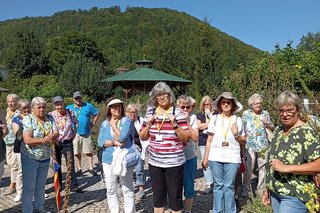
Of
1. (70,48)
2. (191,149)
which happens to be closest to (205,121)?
(191,149)

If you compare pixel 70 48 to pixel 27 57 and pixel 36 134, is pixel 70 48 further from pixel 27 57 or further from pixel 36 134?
pixel 36 134

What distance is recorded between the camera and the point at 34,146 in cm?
463

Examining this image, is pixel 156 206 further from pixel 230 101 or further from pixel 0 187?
pixel 0 187

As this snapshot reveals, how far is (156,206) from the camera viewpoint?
3.97 metres

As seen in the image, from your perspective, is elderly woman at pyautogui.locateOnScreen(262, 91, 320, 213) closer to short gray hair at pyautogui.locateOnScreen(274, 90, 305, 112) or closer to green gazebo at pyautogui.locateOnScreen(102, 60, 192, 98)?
short gray hair at pyautogui.locateOnScreen(274, 90, 305, 112)

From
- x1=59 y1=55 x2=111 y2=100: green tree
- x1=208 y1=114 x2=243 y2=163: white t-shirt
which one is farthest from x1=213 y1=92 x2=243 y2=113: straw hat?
x1=59 y1=55 x2=111 y2=100: green tree

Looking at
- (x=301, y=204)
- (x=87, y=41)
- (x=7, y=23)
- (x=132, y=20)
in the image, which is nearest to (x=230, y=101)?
(x=301, y=204)

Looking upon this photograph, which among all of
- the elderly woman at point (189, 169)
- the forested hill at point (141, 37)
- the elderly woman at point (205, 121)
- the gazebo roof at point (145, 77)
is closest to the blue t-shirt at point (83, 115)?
the elderly woman at point (205, 121)

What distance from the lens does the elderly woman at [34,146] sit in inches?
180

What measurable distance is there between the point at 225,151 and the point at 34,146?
264 centimetres

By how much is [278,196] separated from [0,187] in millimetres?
5702

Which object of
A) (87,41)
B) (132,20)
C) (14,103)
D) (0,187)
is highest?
(132,20)

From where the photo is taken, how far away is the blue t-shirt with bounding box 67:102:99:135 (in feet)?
23.9

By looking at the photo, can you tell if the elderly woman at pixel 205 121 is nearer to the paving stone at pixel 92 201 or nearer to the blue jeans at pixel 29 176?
the paving stone at pixel 92 201
